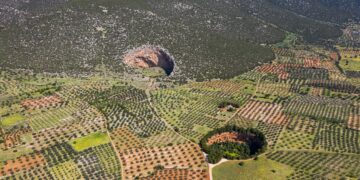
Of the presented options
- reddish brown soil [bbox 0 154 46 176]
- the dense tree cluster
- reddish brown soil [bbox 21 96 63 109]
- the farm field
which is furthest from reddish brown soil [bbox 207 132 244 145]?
reddish brown soil [bbox 21 96 63 109]

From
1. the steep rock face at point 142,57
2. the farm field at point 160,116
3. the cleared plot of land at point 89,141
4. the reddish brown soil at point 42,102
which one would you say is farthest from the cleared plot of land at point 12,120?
the steep rock face at point 142,57

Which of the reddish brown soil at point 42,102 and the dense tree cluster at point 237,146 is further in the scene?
the reddish brown soil at point 42,102

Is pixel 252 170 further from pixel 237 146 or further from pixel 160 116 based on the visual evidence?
pixel 160 116

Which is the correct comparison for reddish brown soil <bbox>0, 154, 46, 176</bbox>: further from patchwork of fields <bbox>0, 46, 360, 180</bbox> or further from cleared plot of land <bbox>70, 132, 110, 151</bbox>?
cleared plot of land <bbox>70, 132, 110, 151</bbox>

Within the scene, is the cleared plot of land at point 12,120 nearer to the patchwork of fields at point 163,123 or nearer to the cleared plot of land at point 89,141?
the patchwork of fields at point 163,123

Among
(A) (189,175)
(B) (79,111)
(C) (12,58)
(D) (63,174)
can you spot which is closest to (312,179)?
(A) (189,175)

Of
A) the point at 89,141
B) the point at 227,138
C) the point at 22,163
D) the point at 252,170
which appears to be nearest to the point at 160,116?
the point at 227,138

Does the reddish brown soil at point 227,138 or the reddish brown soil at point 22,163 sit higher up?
the reddish brown soil at point 227,138
